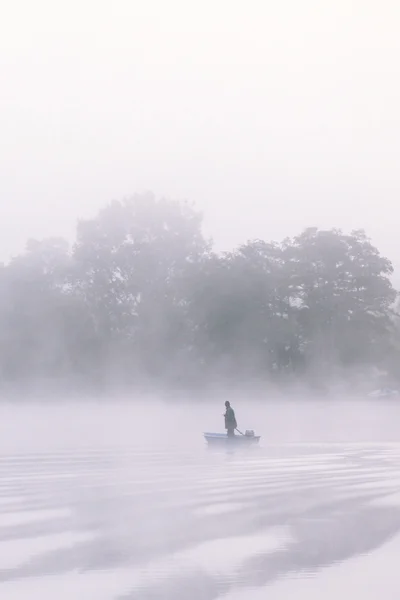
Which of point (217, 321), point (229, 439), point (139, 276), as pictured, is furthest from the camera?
point (139, 276)

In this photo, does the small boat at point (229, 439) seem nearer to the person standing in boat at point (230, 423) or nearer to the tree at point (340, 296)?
the person standing in boat at point (230, 423)

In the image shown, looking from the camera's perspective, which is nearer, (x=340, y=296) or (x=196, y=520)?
(x=196, y=520)

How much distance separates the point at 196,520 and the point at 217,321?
212 ft

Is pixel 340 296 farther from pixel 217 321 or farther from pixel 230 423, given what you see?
pixel 230 423

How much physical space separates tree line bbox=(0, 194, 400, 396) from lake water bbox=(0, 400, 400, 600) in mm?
45259

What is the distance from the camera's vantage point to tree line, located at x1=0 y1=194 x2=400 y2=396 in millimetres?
79562

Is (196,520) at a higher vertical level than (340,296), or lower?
lower

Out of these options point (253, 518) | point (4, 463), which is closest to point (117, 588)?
point (253, 518)

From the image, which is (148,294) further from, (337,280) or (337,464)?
(337,464)

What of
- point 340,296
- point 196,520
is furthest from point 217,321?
point 196,520

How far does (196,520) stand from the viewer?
15.8m

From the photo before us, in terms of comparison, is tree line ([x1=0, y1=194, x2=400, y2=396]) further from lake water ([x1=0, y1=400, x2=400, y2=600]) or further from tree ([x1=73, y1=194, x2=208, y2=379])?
lake water ([x1=0, y1=400, x2=400, y2=600])

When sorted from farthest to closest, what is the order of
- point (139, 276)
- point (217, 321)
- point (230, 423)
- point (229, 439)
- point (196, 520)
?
point (139, 276) → point (217, 321) → point (230, 423) → point (229, 439) → point (196, 520)

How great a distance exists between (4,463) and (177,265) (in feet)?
205
